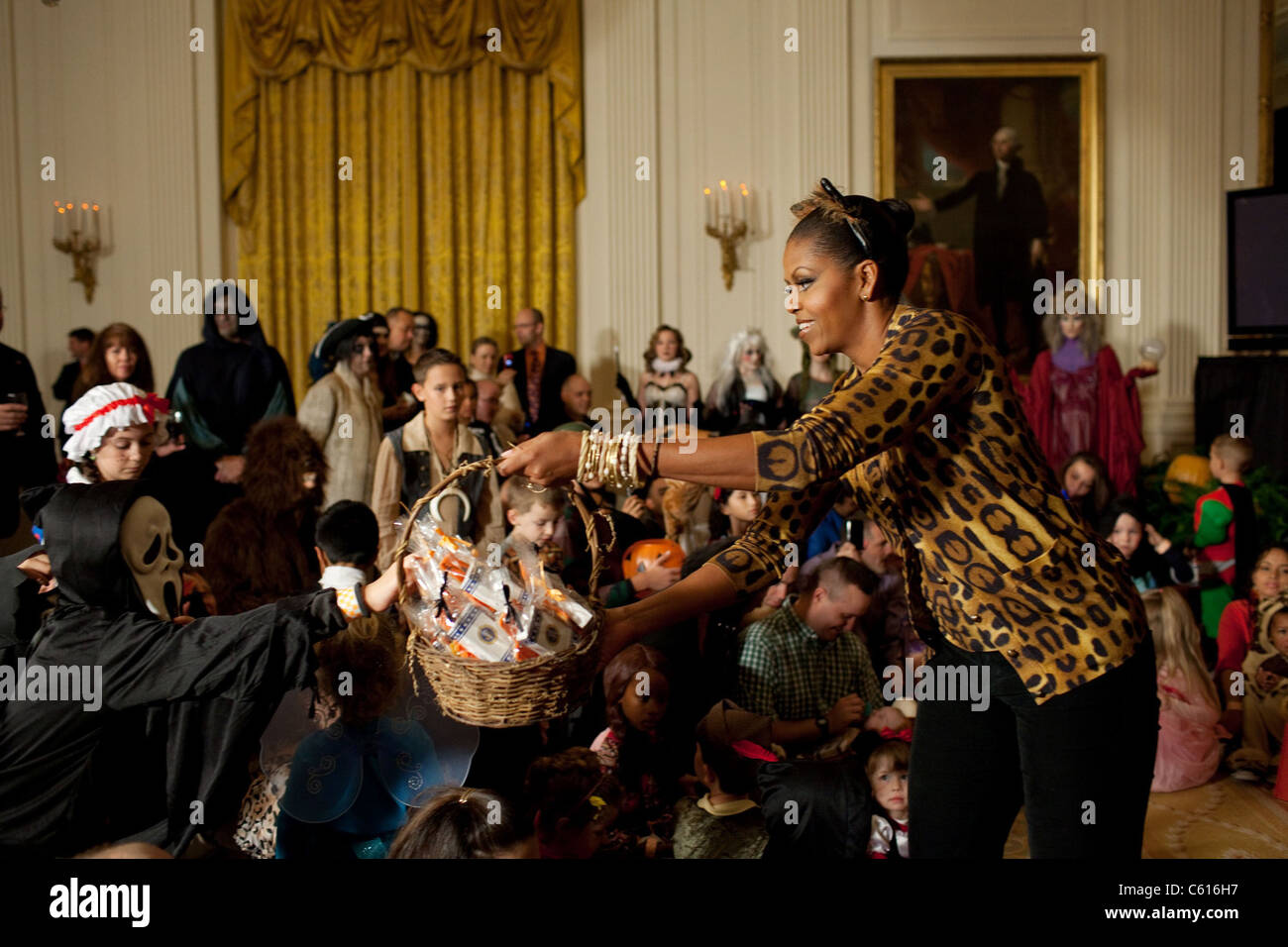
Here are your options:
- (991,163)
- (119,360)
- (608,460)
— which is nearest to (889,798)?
(608,460)

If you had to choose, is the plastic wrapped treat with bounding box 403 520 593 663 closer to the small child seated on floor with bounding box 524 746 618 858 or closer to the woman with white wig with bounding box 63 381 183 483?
the small child seated on floor with bounding box 524 746 618 858

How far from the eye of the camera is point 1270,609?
5207 mm

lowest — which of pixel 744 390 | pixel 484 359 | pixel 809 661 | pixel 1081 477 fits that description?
pixel 809 661

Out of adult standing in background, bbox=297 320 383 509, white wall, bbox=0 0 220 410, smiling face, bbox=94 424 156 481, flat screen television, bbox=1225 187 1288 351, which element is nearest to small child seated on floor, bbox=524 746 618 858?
smiling face, bbox=94 424 156 481

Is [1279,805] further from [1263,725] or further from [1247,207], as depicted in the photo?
[1247,207]

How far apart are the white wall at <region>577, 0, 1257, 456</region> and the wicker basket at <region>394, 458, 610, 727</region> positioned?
26.1 ft

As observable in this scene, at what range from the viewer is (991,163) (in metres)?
10.1

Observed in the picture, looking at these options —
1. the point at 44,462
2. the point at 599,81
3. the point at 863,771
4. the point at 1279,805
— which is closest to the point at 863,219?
the point at 863,771

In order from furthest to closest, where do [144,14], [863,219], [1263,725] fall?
[144,14]
[1263,725]
[863,219]

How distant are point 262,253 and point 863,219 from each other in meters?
8.78

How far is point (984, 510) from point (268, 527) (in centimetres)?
330

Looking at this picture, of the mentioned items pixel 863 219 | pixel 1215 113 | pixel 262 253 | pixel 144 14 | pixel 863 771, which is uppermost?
pixel 144 14

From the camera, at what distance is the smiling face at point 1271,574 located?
17.6 ft

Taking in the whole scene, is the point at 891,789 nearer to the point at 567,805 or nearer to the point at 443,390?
the point at 567,805
